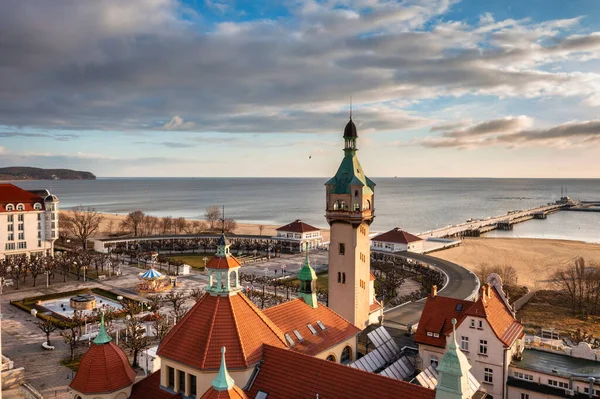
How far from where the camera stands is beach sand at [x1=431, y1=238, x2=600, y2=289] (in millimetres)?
73438

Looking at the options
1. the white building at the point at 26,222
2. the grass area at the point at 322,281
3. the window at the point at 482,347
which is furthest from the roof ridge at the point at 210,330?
the white building at the point at 26,222

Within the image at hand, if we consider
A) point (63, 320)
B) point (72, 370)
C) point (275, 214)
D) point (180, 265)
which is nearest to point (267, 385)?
point (72, 370)

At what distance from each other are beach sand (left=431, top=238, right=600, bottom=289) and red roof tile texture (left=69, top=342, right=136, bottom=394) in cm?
6011

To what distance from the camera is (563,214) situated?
186 meters

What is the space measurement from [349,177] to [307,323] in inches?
533

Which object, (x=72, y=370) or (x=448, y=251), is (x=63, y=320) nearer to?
(x=72, y=370)

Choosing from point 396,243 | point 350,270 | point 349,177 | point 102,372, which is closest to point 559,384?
point 350,270

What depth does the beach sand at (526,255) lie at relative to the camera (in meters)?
73.4

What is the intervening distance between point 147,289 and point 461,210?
16943cm

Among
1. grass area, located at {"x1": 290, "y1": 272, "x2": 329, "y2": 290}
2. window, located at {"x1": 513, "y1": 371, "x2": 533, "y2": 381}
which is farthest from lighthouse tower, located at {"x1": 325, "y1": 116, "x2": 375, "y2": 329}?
grass area, located at {"x1": 290, "y1": 272, "x2": 329, "y2": 290}

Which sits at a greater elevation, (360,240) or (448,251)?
(360,240)

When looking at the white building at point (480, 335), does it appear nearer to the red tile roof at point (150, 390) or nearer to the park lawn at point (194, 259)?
the red tile roof at point (150, 390)

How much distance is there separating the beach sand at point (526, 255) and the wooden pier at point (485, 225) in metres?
9.32

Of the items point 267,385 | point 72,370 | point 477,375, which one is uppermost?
point 267,385
